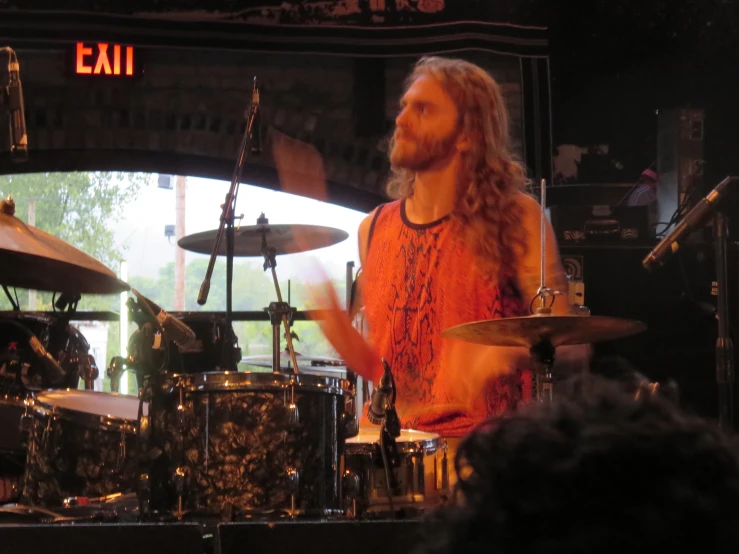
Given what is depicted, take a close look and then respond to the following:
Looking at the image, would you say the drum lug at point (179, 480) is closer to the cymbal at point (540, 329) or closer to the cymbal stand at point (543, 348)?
the cymbal at point (540, 329)

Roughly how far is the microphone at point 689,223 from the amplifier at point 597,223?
74cm

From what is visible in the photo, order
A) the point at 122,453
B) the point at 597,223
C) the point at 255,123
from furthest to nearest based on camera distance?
1. the point at 597,223
2. the point at 255,123
3. the point at 122,453

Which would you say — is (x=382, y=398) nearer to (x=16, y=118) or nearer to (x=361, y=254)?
(x=361, y=254)

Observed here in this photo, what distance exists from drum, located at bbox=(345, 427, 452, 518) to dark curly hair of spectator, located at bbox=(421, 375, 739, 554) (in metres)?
2.05

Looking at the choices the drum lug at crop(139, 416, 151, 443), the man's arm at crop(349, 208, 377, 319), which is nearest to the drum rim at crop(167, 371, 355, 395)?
the drum lug at crop(139, 416, 151, 443)

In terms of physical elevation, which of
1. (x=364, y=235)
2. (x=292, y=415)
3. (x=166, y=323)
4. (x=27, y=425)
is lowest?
(x=27, y=425)

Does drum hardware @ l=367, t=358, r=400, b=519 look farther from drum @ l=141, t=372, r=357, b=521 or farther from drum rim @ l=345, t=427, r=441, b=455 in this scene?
drum @ l=141, t=372, r=357, b=521

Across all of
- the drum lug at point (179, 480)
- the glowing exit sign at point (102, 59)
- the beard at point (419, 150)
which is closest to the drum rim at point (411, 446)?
the drum lug at point (179, 480)

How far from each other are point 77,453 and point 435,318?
4.60 feet

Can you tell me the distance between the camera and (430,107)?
10.2 feet

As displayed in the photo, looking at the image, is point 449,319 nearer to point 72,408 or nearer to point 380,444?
point 380,444

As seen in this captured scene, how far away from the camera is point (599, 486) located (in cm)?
66

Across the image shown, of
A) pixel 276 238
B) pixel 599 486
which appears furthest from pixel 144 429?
pixel 599 486

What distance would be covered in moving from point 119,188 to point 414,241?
4.97 meters
